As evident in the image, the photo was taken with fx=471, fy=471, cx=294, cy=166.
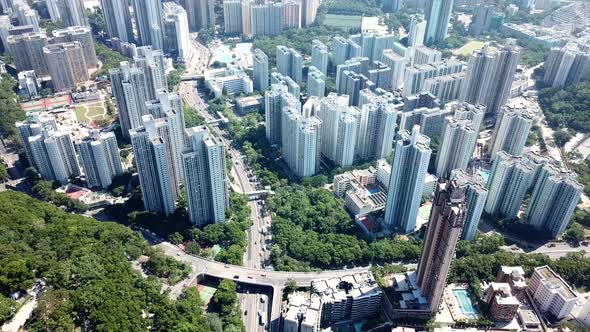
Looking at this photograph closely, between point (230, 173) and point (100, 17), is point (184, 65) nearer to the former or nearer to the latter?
point (100, 17)

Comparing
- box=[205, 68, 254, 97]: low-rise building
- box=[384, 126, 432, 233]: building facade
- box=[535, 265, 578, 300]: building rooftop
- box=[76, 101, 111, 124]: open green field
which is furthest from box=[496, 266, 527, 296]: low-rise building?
box=[76, 101, 111, 124]: open green field

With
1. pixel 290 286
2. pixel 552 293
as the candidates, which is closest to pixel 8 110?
pixel 290 286

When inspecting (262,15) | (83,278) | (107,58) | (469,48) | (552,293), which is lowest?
(552,293)

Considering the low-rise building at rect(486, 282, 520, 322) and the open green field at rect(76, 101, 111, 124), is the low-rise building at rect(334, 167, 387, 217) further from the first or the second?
the open green field at rect(76, 101, 111, 124)

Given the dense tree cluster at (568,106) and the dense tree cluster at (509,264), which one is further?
the dense tree cluster at (568,106)

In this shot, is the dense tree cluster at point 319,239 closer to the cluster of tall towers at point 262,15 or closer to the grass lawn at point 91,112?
the grass lawn at point 91,112

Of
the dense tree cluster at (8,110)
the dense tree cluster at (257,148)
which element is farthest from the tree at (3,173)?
the dense tree cluster at (257,148)

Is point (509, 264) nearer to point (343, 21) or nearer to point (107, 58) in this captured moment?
point (107, 58)
